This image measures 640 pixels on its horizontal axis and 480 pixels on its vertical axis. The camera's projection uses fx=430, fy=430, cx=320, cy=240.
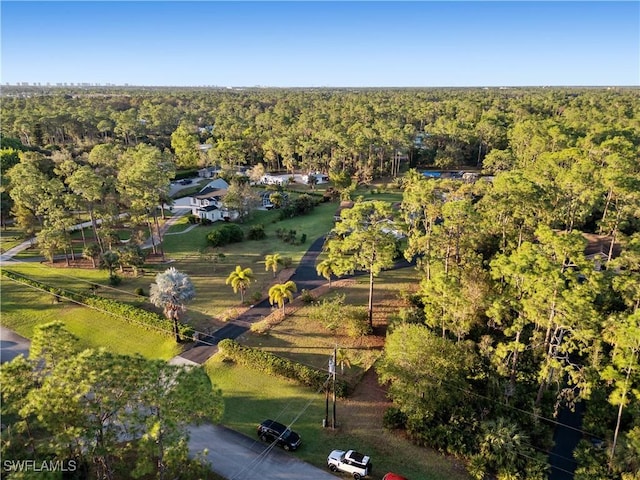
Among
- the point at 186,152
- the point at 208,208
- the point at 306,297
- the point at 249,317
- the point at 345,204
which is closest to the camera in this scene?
the point at 249,317

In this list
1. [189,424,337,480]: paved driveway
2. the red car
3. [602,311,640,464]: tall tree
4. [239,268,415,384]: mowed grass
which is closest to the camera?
[602,311,640,464]: tall tree

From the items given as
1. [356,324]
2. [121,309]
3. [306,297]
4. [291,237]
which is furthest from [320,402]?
[291,237]

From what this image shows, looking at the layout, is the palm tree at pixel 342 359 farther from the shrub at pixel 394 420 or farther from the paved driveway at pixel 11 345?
the paved driveway at pixel 11 345

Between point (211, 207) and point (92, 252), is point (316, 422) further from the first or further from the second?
point (211, 207)

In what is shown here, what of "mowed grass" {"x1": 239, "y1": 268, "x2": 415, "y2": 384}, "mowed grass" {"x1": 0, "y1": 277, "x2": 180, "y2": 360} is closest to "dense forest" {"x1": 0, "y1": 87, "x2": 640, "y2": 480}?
"mowed grass" {"x1": 239, "y1": 268, "x2": 415, "y2": 384}

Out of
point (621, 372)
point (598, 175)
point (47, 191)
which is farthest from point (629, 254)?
point (47, 191)

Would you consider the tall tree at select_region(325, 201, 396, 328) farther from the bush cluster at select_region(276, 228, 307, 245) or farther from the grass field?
the bush cluster at select_region(276, 228, 307, 245)
